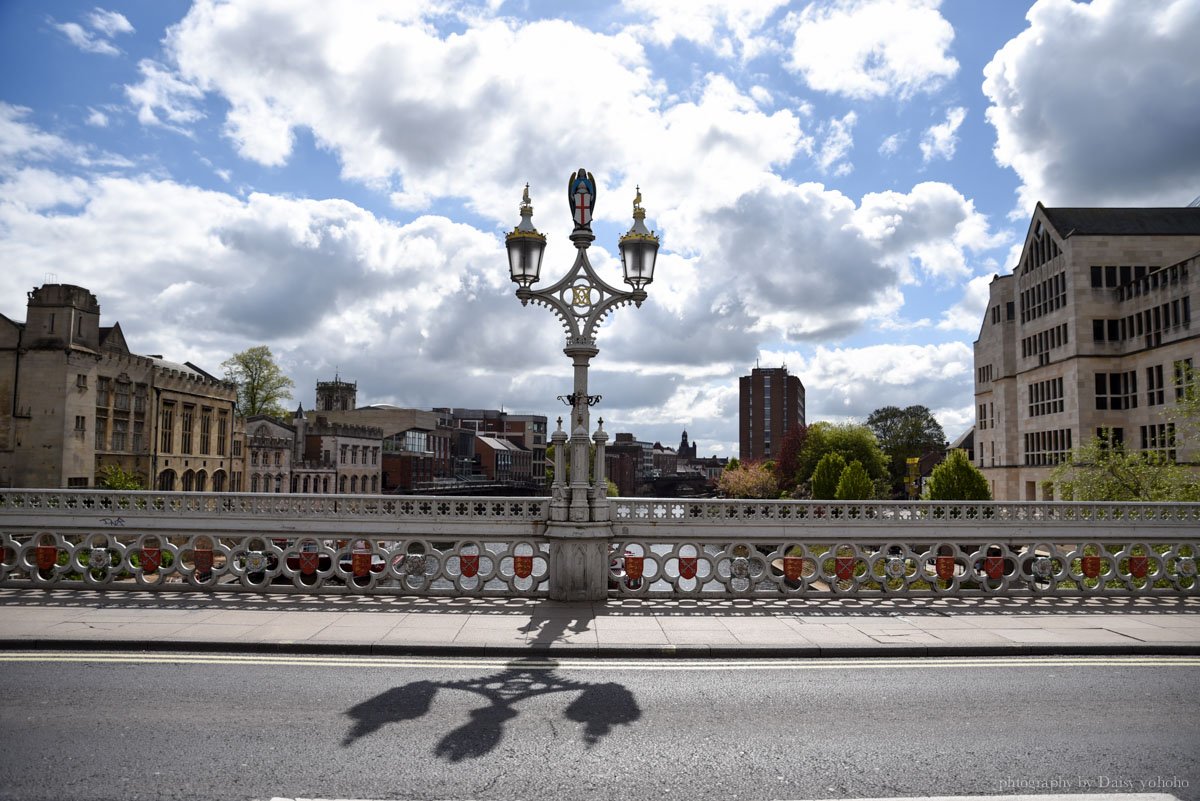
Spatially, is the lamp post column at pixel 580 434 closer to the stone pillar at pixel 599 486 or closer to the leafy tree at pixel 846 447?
the stone pillar at pixel 599 486

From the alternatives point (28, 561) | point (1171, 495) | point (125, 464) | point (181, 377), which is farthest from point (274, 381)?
point (1171, 495)

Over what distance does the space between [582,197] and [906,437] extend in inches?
3997

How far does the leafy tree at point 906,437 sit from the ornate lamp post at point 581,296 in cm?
9792

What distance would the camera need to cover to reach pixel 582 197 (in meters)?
12.5

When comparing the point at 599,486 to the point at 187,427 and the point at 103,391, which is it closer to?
the point at 103,391

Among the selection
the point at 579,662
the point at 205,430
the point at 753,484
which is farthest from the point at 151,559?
the point at 753,484

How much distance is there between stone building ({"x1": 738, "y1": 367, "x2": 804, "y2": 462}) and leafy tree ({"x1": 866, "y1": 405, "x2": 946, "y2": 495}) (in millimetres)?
55337

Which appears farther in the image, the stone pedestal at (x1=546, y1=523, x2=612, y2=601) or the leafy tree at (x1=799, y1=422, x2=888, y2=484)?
the leafy tree at (x1=799, y1=422, x2=888, y2=484)

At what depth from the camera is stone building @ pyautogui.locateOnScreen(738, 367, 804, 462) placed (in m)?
165

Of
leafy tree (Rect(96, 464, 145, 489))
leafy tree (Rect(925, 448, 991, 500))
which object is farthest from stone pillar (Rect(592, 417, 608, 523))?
leafy tree (Rect(96, 464, 145, 489))

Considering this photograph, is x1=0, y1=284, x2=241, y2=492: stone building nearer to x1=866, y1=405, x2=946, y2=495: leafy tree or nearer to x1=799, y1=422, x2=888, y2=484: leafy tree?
x1=799, y1=422, x2=888, y2=484: leafy tree

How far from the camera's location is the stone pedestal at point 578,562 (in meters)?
11.9

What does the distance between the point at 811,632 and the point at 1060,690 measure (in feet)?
9.91

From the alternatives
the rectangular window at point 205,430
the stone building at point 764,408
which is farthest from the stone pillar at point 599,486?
the stone building at point 764,408
